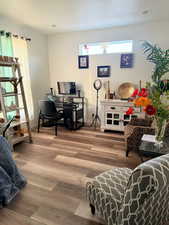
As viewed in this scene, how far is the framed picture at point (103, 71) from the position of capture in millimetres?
3943

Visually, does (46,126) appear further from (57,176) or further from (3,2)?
(3,2)

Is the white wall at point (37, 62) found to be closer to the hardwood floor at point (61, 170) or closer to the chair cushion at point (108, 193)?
the hardwood floor at point (61, 170)

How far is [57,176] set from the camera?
2105 mm

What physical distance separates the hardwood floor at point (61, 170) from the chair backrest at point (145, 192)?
0.66 meters

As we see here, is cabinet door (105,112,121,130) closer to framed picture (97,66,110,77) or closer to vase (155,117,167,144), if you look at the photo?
framed picture (97,66,110,77)

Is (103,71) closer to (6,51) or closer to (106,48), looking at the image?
(106,48)

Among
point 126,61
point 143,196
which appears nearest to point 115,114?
point 126,61

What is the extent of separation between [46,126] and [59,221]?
3062 mm

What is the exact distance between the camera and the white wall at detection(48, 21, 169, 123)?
135 inches

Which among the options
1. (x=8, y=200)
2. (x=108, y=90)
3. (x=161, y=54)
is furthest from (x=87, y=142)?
(x=161, y=54)

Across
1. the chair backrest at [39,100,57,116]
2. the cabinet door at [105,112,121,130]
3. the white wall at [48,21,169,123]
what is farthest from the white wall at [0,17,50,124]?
the cabinet door at [105,112,121,130]

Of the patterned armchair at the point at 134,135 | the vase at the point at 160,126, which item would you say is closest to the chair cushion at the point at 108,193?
the vase at the point at 160,126

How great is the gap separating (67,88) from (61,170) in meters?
2.50

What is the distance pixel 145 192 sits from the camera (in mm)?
807
